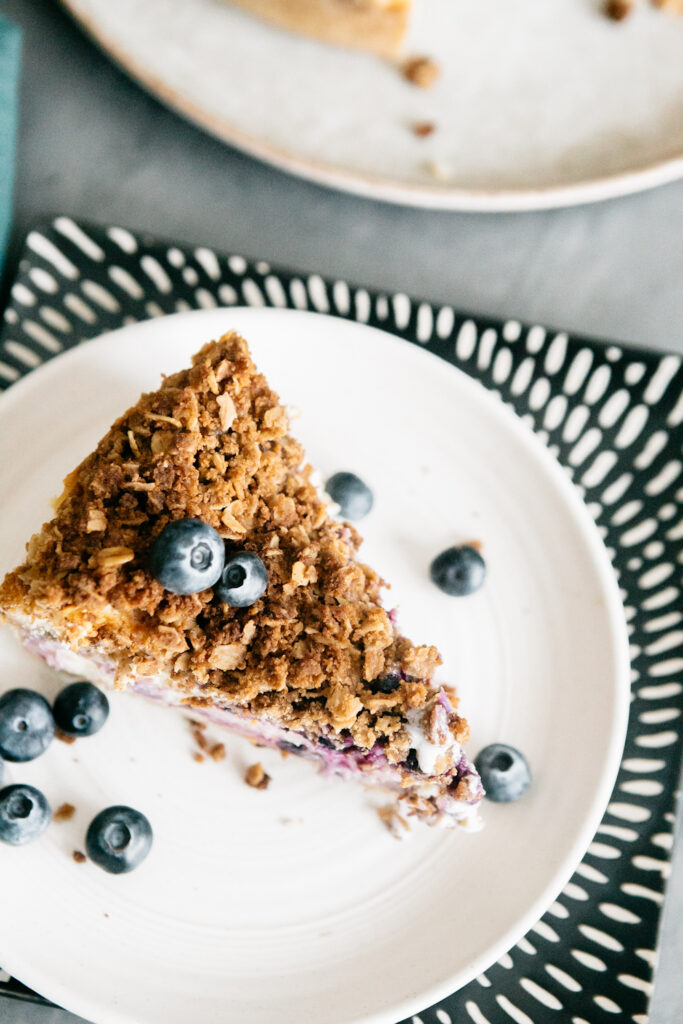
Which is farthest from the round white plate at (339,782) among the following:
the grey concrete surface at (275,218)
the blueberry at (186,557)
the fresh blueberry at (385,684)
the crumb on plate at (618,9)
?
the crumb on plate at (618,9)

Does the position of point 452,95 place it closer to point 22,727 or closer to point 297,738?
point 297,738

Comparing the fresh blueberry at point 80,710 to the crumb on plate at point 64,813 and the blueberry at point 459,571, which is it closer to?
the crumb on plate at point 64,813

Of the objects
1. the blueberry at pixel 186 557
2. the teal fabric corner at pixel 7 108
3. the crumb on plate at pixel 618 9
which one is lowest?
the blueberry at pixel 186 557

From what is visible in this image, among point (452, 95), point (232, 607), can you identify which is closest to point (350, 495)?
point (232, 607)

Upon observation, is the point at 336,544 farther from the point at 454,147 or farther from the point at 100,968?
the point at 454,147

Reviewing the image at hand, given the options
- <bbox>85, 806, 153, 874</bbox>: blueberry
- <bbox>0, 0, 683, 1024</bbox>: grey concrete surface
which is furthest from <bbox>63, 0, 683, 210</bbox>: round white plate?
<bbox>85, 806, 153, 874</bbox>: blueberry

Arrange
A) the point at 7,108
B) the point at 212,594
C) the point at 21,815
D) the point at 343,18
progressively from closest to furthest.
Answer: the point at 212,594
the point at 21,815
the point at 7,108
the point at 343,18
